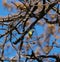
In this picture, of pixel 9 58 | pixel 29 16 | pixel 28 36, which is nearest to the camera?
pixel 29 16

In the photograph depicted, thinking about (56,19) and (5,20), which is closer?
(5,20)

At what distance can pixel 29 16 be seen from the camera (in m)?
1.67

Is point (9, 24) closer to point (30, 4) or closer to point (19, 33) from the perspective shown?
point (19, 33)

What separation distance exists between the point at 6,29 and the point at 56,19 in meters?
0.40

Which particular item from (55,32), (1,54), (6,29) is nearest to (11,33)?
(6,29)

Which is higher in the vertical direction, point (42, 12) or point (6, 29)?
point (42, 12)

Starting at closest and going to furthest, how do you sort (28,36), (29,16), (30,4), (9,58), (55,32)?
1. (30,4)
2. (29,16)
3. (9,58)
4. (28,36)
5. (55,32)

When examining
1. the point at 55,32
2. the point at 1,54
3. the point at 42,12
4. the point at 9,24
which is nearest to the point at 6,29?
the point at 9,24

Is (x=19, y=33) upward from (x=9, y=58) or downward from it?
upward

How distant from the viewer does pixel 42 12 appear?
1690mm

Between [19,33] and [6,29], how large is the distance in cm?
10

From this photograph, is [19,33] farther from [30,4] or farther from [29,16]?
[30,4]

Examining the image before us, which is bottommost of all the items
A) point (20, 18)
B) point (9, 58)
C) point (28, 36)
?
point (9, 58)

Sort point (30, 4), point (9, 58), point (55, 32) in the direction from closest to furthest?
point (30, 4) → point (9, 58) → point (55, 32)
